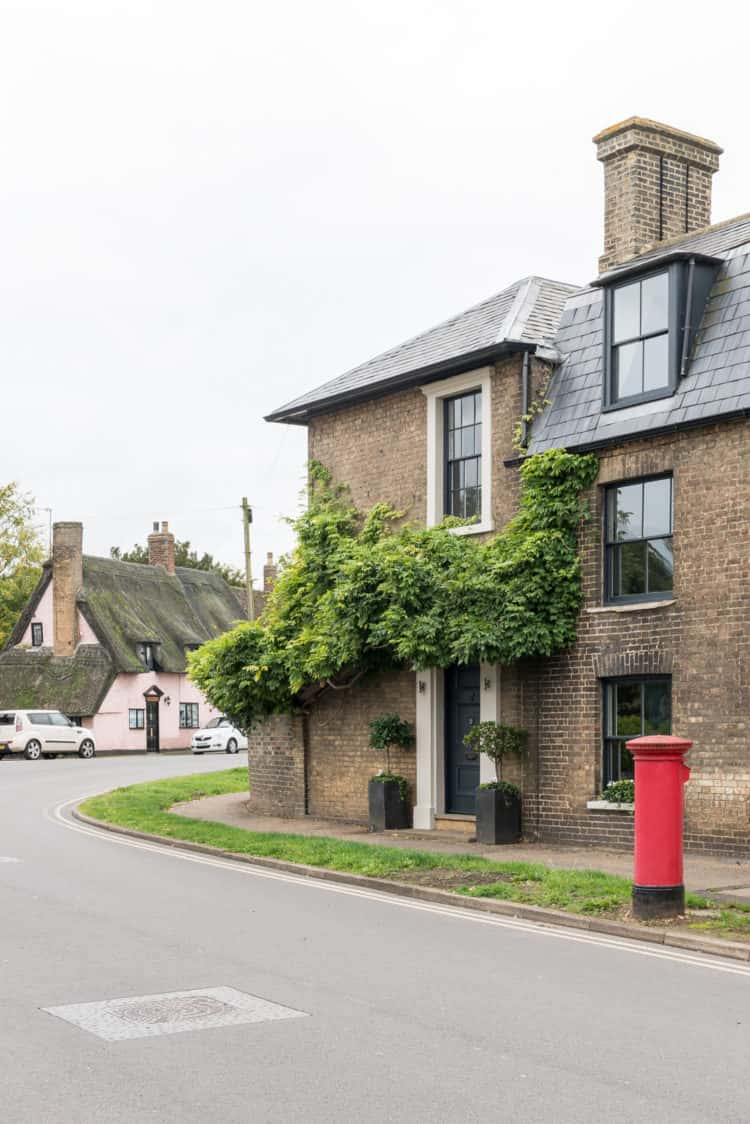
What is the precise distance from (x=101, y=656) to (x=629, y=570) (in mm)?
40485

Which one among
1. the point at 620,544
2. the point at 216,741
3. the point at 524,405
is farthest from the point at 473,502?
the point at 216,741

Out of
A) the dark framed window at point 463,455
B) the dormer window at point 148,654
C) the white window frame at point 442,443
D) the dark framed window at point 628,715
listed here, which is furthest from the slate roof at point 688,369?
the dormer window at point 148,654

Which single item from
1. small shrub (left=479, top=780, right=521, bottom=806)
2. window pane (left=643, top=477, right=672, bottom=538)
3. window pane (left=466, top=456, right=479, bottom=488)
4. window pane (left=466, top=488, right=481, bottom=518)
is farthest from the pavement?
window pane (left=466, top=456, right=479, bottom=488)

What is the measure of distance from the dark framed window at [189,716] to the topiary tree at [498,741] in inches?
1644

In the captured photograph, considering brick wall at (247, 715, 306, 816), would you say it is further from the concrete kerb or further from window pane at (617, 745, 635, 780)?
window pane at (617, 745, 635, 780)

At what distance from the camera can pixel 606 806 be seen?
16906 millimetres

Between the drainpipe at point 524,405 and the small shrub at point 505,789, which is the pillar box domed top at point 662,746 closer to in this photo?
the small shrub at point 505,789

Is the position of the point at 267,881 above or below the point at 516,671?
below

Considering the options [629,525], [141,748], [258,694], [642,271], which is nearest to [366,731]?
[258,694]

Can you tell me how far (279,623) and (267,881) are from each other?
7.49 metres

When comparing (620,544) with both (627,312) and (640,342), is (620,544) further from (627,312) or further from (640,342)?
(627,312)

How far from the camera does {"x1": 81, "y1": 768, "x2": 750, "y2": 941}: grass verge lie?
454 inches

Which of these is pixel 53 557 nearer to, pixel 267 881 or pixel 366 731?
pixel 366 731

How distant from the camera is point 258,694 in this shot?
21.3 m
